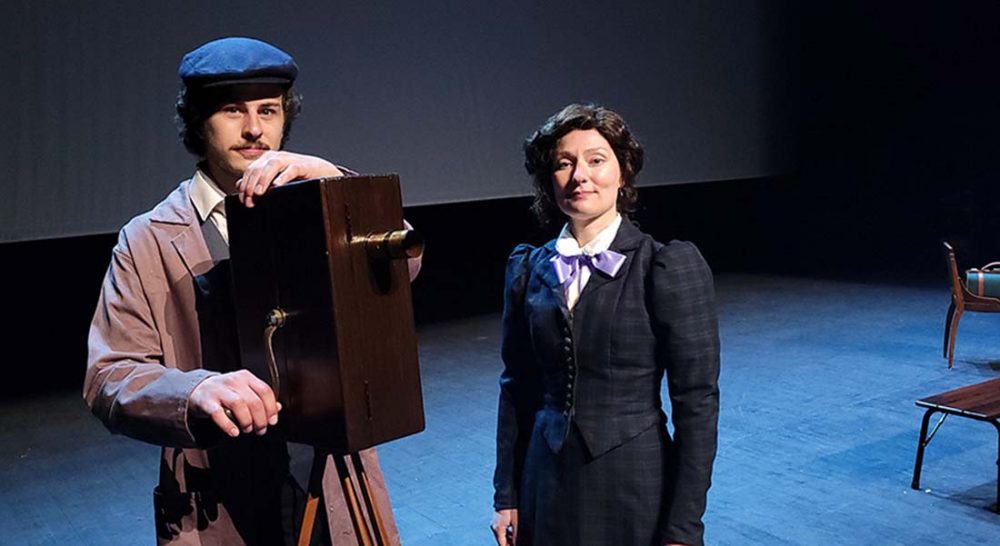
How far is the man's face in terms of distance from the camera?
127 centimetres

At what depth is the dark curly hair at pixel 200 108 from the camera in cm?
125

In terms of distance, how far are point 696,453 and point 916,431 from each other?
10.4 feet

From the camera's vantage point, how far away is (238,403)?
1.03 m

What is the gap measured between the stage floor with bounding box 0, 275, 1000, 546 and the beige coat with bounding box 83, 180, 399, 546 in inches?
89.8

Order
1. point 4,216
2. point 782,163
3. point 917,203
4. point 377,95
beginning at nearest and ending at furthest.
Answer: point 4,216, point 377,95, point 782,163, point 917,203

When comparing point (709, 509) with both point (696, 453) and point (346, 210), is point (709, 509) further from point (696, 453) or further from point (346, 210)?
point (346, 210)

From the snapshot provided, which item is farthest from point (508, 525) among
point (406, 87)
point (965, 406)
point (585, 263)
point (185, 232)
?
point (406, 87)

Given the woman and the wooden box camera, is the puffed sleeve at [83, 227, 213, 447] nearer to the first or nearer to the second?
the wooden box camera

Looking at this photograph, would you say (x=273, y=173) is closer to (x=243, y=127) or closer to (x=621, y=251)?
(x=243, y=127)

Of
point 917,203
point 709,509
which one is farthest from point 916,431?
point 917,203

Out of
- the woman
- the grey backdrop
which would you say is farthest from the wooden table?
the grey backdrop

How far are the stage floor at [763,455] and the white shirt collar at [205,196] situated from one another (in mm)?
2398

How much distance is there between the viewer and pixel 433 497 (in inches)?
154

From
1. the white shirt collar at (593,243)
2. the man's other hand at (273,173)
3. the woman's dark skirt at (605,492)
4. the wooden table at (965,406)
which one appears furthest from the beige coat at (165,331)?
the wooden table at (965,406)
